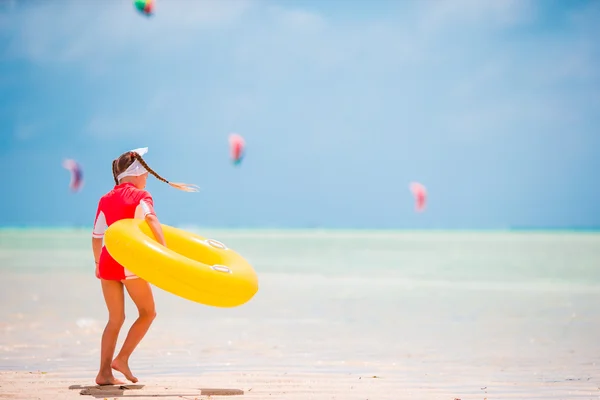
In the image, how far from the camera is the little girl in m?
3.64

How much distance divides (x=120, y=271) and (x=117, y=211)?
0.94 ft

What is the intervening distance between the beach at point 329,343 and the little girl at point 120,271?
154mm

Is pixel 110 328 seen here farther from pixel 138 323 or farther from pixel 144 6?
pixel 144 6

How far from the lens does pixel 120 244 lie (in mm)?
3422

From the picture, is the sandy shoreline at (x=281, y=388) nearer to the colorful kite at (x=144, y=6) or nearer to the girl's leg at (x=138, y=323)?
the girl's leg at (x=138, y=323)

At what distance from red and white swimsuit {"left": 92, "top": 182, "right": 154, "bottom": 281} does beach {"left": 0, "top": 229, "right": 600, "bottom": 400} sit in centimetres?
55

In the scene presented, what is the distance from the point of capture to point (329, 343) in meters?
5.72

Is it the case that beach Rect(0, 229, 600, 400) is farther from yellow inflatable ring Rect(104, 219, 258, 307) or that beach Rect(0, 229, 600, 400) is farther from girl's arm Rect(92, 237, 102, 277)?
girl's arm Rect(92, 237, 102, 277)

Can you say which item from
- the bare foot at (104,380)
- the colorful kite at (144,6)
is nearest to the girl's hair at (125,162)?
the bare foot at (104,380)

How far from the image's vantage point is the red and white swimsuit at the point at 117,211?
3633mm

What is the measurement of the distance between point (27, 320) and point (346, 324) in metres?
2.88

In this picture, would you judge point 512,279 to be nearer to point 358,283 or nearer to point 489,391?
point 358,283

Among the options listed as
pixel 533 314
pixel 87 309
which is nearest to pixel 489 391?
pixel 533 314

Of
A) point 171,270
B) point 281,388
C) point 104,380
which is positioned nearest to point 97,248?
point 171,270
